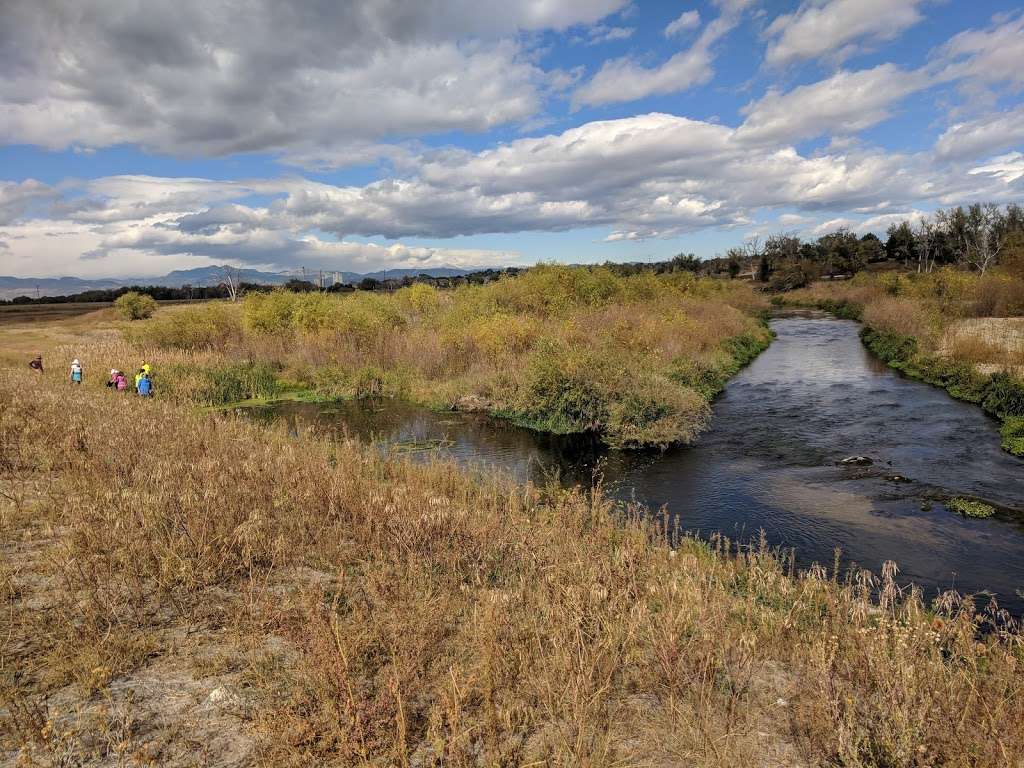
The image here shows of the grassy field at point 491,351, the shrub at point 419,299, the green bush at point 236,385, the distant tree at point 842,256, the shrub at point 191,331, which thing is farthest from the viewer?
the distant tree at point 842,256

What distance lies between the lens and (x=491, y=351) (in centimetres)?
2734

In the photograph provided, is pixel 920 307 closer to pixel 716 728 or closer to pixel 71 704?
pixel 716 728

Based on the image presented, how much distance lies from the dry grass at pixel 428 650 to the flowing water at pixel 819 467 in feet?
14.9

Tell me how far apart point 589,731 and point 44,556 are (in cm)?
640

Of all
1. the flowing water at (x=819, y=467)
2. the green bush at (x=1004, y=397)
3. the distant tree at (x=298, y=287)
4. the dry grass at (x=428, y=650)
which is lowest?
the flowing water at (x=819, y=467)

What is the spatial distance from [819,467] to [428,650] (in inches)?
539

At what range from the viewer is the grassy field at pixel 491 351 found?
2027 cm

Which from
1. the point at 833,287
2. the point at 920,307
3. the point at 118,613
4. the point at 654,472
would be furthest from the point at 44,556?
the point at 833,287

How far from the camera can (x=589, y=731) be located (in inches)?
168

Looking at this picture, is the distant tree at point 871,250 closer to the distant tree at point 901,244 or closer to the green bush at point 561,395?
the distant tree at point 901,244

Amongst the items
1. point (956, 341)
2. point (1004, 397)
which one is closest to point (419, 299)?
point (956, 341)

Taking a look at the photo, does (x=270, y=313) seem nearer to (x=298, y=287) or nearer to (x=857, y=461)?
(x=857, y=461)

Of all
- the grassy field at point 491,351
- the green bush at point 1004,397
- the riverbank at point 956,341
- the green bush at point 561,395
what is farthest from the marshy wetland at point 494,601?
the riverbank at point 956,341

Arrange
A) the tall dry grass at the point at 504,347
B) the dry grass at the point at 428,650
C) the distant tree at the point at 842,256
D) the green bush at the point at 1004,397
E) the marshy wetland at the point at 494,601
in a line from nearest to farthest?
the dry grass at the point at 428,650 → the marshy wetland at the point at 494,601 → the green bush at the point at 1004,397 → the tall dry grass at the point at 504,347 → the distant tree at the point at 842,256
